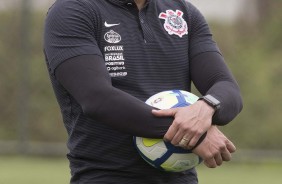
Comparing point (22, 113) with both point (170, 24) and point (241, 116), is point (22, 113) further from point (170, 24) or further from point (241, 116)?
point (170, 24)

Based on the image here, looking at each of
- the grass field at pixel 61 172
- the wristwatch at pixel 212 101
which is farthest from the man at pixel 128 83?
the grass field at pixel 61 172

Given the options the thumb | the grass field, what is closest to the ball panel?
the thumb

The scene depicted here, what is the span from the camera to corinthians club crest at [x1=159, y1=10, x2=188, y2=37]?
4059mm

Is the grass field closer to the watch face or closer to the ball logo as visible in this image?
the ball logo

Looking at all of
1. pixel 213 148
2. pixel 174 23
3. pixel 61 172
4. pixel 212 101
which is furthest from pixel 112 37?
pixel 61 172

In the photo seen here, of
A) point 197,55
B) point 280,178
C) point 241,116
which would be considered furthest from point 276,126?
point 197,55

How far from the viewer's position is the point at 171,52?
401cm

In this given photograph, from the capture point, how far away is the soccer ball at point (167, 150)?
371 centimetres

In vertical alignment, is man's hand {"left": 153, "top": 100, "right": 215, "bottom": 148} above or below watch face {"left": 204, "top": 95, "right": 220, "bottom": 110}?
below

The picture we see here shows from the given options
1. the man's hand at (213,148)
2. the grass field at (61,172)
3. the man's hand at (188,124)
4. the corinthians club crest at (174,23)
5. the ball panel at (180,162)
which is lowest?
the grass field at (61,172)

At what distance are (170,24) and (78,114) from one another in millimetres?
621

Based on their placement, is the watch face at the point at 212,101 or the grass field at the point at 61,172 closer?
the watch face at the point at 212,101

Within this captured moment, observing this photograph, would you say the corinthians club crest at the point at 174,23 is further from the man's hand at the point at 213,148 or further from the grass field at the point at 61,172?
the grass field at the point at 61,172

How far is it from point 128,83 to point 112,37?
0.73 feet
